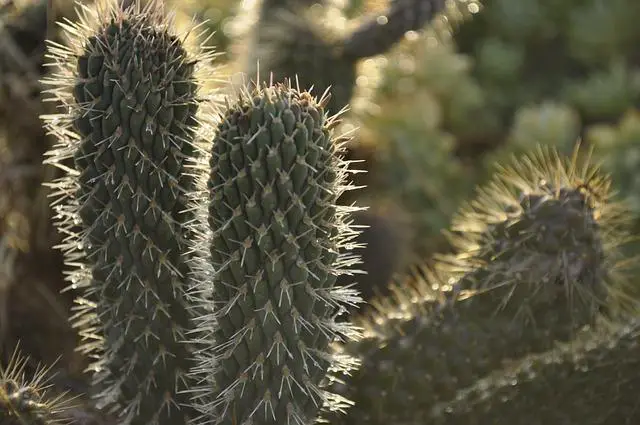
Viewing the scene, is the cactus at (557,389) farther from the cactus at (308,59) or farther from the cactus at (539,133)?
the cactus at (539,133)

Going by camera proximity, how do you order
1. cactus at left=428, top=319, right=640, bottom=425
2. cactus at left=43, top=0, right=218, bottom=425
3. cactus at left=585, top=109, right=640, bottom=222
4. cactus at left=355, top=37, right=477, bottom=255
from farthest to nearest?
cactus at left=355, top=37, right=477, bottom=255 < cactus at left=585, top=109, right=640, bottom=222 < cactus at left=428, top=319, right=640, bottom=425 < cactus at left=43, top=0, right=218, bottom=425

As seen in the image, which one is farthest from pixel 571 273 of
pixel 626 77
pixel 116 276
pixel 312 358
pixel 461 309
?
pixel 626 77

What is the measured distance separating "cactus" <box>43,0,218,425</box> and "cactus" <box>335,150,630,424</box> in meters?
0.41

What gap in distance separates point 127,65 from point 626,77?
9.25 ft

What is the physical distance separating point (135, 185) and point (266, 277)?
0.28 m

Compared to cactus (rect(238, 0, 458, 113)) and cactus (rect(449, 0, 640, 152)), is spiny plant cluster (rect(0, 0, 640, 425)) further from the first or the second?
cactus (rect(449, 0, 640, 152))

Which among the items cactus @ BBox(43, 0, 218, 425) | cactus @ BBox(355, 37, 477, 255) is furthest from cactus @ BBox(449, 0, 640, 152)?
cactus @ BBox(43, 0, 218, 425)

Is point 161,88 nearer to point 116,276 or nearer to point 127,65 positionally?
point 127,65

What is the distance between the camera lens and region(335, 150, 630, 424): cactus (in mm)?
1850

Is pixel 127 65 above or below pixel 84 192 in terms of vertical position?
above

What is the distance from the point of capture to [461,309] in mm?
1916

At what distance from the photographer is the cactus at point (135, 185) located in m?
1.53

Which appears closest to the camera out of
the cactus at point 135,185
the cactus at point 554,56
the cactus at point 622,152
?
the cactus at point 135,185

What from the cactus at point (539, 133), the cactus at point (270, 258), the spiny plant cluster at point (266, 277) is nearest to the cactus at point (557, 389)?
the spiny plant cluster at point (266, 277)
